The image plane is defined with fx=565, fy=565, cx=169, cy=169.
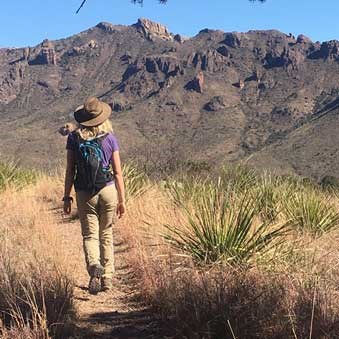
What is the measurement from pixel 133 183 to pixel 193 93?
119016 millimetres

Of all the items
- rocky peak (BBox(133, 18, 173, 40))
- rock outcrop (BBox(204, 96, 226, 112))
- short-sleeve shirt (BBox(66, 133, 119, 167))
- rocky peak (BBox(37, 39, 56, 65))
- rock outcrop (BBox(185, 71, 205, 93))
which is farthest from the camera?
rocky peak (BBox(133, 18, 173, 40))

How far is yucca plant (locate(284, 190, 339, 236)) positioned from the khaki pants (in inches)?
118

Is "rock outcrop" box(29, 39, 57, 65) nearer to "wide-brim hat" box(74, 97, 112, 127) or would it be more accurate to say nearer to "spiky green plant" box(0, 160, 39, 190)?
"spiky green plant" box(0, 160, 39, 190)

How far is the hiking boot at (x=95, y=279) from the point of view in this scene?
4.88 m

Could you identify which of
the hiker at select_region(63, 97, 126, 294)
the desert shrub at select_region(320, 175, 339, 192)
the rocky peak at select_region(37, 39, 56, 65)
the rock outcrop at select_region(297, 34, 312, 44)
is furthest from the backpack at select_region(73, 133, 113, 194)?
the rocky peak at select_region(37, 39, 56, 65)

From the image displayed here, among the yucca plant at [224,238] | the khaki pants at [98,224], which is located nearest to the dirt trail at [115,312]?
the khaki pants at [98,224]

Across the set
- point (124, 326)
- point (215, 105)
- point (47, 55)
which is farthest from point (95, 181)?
point (47, 55)

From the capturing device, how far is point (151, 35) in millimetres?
188375

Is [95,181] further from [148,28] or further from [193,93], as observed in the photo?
[148,28]

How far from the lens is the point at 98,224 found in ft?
17.1

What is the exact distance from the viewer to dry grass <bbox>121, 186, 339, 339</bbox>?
332cm

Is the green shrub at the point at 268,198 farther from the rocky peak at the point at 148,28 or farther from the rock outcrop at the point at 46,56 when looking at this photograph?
the rocky peak at the point at 148,28

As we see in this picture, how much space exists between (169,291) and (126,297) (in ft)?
3.21

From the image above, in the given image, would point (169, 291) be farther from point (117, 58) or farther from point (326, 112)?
point (117, 58)
